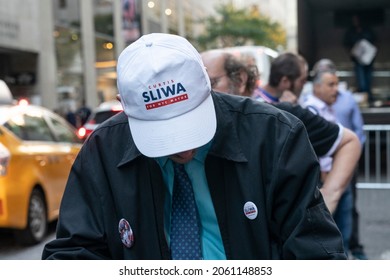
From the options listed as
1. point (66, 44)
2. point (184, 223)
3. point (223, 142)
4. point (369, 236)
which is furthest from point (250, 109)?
point (66, 44)

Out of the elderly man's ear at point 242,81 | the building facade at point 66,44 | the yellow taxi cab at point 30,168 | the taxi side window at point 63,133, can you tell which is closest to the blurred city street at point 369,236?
the yellow taxi cab at point 30,168

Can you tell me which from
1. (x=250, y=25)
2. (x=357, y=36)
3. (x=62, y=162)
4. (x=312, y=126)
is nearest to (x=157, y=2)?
(x=250, y=25)

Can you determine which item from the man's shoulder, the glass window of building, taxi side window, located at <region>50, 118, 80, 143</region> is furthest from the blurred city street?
the glass window of building

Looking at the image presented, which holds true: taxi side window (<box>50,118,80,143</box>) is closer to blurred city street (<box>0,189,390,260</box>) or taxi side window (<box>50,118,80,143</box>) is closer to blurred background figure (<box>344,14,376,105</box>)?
blurred city street (<box>0,189,390,260</box>)

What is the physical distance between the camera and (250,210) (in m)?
1.70

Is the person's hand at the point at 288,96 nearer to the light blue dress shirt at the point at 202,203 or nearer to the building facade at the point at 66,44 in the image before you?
the light blue dress shirt at the point at 202,203

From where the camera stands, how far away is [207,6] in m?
46.7

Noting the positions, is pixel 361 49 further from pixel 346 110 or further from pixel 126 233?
pixel 126 233

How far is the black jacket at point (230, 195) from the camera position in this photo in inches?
66.2

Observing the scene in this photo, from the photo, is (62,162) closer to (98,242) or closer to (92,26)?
(98,242)

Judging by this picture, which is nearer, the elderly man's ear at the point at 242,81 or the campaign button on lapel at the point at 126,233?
the campaign button on lapel at the point at 126,233

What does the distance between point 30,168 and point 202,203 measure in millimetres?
5656

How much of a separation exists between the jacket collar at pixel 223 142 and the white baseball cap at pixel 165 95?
0.06 m

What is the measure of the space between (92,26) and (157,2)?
8884 mm
